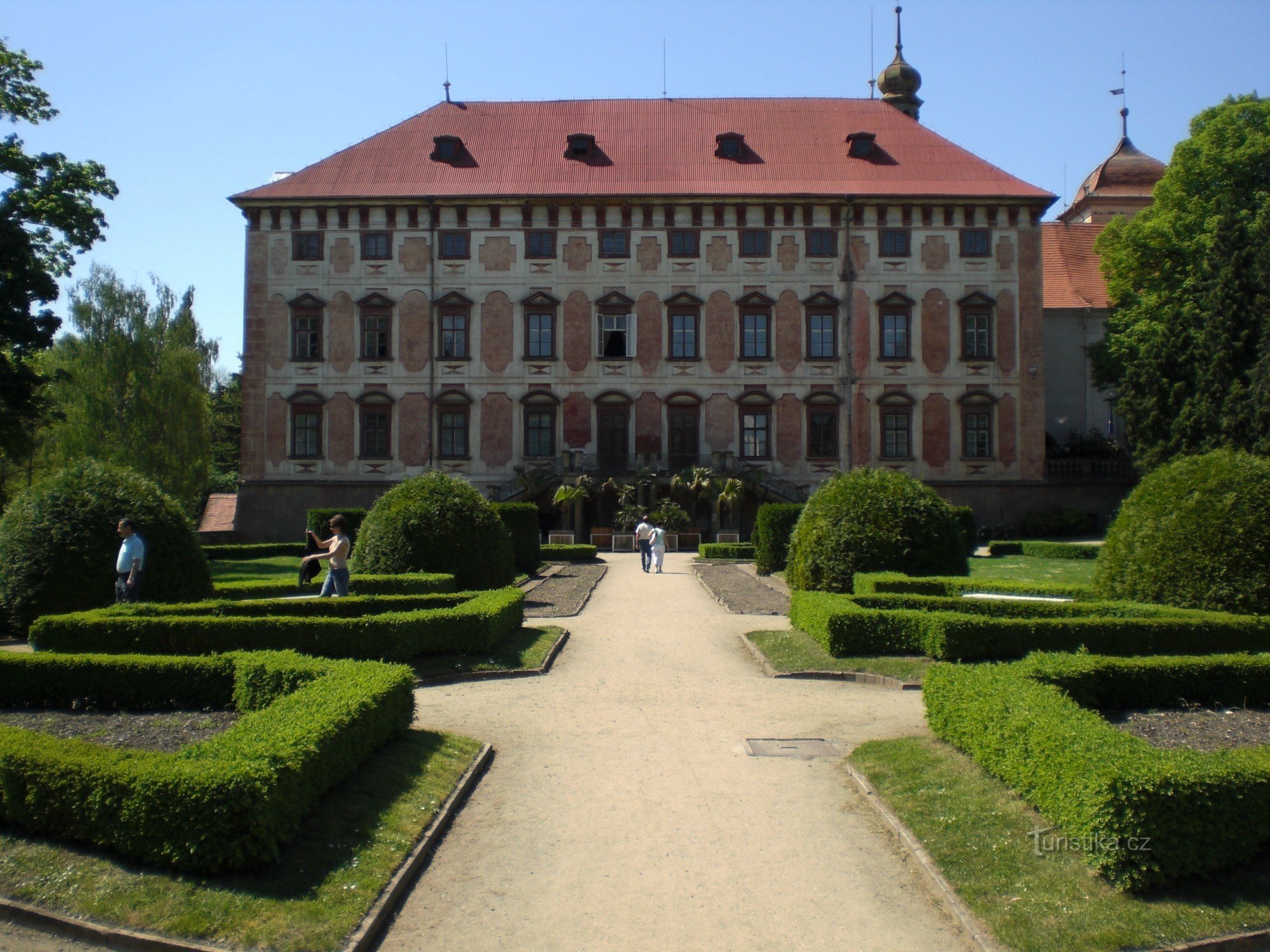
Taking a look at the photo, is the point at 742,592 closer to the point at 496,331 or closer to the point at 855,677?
the point at 855,677

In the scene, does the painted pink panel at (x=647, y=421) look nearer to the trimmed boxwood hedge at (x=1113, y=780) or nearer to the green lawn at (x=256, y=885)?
the trimmed boxwood hedge at (x=1113, y=780)

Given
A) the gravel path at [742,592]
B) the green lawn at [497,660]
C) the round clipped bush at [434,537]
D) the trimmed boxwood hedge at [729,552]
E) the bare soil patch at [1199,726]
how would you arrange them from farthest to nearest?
1. the trimmed boxwood hedge at [729,552]
2. the gravel path at [742,592]
3. the round clipped bush at [434,537]
4. the green lawn at [497,660]
5. the bare soil patch at [1199,726]

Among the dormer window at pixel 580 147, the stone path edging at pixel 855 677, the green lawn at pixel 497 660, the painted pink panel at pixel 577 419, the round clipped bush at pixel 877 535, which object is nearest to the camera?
the stone path edging at pixel 855 677

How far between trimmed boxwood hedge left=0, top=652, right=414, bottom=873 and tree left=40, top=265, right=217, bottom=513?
3729cm

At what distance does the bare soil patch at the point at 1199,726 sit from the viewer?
28.1 ft

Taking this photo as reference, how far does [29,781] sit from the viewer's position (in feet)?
22.2

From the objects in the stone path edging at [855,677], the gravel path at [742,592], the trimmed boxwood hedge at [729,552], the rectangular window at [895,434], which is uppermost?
the rectangular window at [895,434]

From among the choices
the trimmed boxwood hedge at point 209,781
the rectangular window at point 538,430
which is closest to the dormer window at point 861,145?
the rectangular window at point 538,430

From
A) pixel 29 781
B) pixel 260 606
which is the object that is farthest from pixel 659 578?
pixel 29 781

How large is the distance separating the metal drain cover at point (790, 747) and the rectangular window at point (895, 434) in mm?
32347

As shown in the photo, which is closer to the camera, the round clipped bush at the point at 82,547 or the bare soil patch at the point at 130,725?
the bare soil patch at the point at 130,725

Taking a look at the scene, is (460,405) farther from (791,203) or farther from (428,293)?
(791,203)

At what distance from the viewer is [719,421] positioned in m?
41.1

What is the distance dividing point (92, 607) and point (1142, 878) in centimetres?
1431
